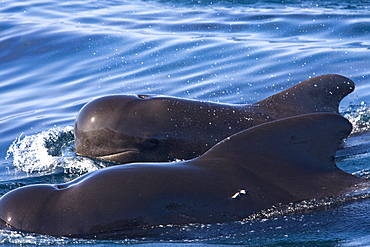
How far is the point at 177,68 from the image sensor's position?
15523 mm

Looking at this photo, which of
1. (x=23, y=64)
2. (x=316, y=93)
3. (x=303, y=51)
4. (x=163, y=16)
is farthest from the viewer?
(x=163, y=16)

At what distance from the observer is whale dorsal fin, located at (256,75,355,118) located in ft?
31.5

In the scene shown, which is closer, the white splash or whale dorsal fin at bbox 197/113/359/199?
whale dorsal fin at bbox 197/113/359/199

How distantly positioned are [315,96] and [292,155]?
347 centimetres

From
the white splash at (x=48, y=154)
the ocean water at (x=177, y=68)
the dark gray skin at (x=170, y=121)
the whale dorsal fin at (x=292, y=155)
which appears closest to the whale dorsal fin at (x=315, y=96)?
the dark gray skin at (x=170, y=121)

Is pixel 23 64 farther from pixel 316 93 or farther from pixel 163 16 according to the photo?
pixel 316 93

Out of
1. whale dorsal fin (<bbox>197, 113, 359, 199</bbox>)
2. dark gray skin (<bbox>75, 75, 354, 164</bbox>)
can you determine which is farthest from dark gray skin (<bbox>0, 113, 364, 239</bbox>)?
dark gray skin (<bbox>75, 75, 354, 164</bbox>)

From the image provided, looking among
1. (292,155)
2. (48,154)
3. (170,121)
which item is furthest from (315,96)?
(48,154)

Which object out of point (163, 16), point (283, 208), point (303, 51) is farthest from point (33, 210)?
point (163, 16)

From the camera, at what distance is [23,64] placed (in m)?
17.6

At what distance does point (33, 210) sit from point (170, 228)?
3.71 feet

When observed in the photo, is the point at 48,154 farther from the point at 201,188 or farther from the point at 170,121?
the point at 201,188

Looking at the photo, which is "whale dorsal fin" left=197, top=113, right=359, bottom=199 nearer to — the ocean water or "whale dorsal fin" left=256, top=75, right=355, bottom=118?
the ocean water

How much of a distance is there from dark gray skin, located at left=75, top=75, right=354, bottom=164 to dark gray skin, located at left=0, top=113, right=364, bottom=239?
9.42ft
